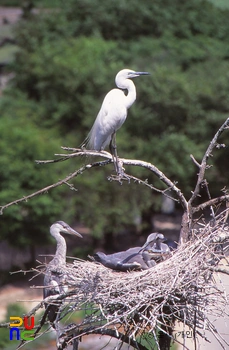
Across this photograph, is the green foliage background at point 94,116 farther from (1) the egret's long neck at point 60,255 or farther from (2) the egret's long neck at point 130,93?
(1) the egret's long neck at point 60,255

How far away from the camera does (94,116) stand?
24.8 meters

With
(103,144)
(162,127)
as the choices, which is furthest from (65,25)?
(103,144)

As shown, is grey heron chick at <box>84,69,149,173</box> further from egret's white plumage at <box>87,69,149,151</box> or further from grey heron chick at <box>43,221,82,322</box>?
grey heron chick at <box>43,221,82,322</box>

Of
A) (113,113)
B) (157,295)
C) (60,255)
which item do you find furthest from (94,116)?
(157,295)

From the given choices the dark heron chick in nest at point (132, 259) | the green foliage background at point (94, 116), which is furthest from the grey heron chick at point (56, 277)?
the green foliage background at point (94, 116)

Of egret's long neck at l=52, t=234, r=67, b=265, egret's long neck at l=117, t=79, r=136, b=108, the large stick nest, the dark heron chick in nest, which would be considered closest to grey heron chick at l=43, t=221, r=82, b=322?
egret's long neck at l=52, t=234, r=67, b=265

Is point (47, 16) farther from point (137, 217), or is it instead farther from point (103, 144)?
point (103, 144)

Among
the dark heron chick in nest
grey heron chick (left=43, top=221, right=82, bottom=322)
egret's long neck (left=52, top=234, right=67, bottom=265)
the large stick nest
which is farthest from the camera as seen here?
egret's long neck (left=52, top=234, right=67, bottom=265)

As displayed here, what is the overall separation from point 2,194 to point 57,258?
47.1ft

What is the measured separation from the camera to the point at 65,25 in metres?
33.2

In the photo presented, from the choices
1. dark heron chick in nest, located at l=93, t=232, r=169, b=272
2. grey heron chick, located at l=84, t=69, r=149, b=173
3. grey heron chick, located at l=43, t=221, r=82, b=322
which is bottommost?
grey heron chick, located at l=43, t=221, r=82, b=322

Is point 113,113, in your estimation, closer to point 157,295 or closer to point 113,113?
point 113,113

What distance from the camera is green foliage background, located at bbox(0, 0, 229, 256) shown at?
22.1 m

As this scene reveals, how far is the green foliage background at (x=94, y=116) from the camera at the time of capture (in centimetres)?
2214
